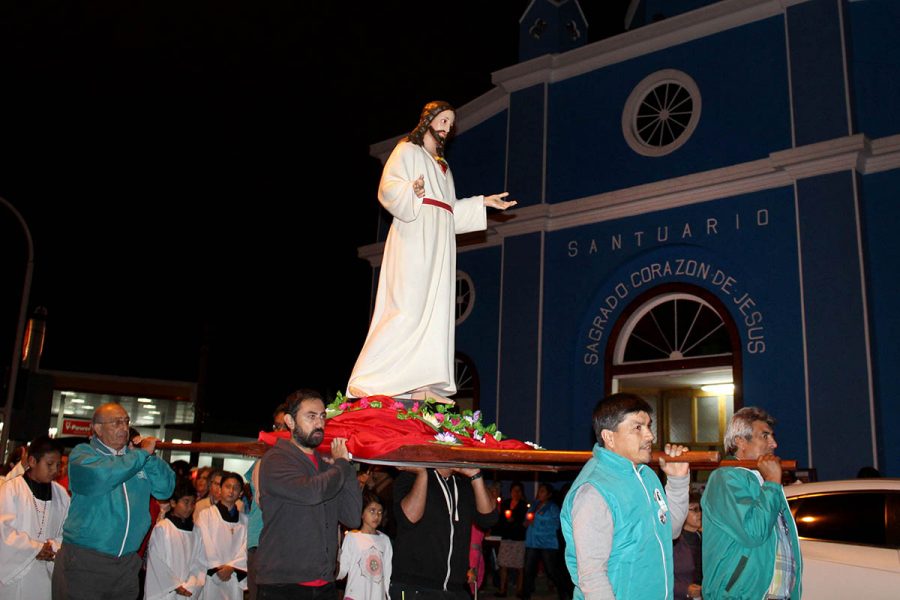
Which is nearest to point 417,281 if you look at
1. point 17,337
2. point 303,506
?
point 303,506

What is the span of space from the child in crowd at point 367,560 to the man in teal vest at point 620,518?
12.6ft

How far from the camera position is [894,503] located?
7.24 metres

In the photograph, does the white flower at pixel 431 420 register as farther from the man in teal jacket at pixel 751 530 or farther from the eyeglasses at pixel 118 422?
the eyeglasses at pixel 118 422

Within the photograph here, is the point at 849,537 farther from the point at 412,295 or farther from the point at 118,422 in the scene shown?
the point at 118,422

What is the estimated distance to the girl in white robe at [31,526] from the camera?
7863 mm

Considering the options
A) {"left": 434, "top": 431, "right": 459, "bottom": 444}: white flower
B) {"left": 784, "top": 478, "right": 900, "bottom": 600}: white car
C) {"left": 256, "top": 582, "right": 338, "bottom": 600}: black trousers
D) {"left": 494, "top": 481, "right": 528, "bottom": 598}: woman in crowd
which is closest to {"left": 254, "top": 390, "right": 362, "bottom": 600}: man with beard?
{"left": 256, "top": 582, "right": 338, "bottom": 600}: black trousers

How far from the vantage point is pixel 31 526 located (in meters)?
8.06

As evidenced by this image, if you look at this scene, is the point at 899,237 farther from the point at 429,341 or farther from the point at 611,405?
the point at 611,405

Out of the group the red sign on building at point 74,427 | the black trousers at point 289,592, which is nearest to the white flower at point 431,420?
the black trousers at point 289,592

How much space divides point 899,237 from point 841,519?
7.98 m

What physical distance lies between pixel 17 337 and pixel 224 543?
9.54 metres

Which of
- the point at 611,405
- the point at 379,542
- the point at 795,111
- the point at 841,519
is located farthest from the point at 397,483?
the point at 795,111

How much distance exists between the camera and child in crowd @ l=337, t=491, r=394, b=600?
7508mm

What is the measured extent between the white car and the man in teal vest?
3748 millimetres
